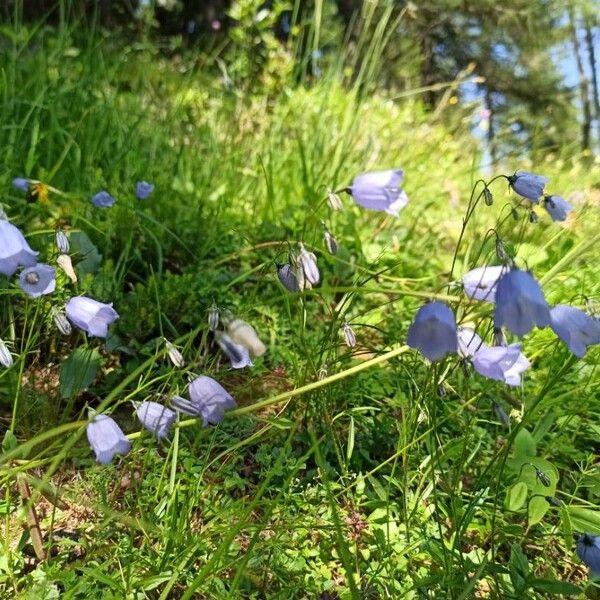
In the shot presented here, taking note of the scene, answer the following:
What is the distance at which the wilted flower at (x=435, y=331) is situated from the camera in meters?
0.87

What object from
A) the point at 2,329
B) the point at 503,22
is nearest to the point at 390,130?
the point at 2,329

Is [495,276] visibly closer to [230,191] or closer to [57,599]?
[57,599]

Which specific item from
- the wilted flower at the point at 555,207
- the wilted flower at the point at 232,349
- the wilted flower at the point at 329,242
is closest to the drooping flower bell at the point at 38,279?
the wilted flower at the point at 232,349

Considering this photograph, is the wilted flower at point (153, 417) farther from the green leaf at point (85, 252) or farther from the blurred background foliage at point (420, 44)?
the blurred background foliage at point (420, 44)

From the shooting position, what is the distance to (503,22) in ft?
40.4

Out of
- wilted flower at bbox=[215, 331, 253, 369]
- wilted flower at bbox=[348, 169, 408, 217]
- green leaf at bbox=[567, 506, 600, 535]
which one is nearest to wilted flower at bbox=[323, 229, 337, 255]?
wilted flower at bbox=[348, 169, 408, 217]

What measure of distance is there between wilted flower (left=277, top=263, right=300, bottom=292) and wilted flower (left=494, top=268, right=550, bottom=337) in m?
0.44

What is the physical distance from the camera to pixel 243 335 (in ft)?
3.10

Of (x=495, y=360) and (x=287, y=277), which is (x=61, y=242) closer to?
(x=287, y=277)

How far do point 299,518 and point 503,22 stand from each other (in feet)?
43.7

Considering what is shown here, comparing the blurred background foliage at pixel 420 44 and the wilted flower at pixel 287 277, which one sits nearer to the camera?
the wilted flower at pixel 287 277

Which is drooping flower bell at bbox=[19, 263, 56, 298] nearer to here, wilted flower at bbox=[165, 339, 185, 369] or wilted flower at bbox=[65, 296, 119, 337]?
wilted flower at bbox=[65, 296, 119, 337]

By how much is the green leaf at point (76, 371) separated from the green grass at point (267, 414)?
24mm

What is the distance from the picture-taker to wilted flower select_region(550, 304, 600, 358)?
93cm
